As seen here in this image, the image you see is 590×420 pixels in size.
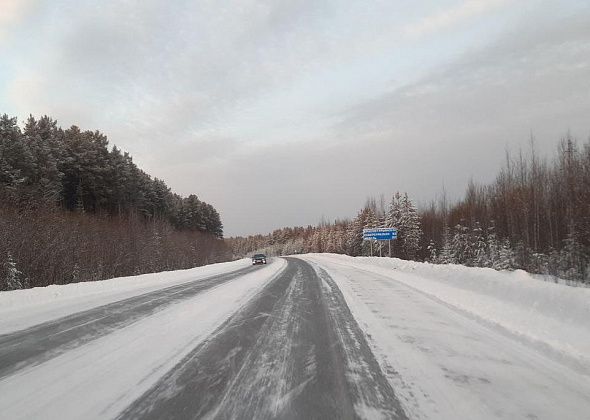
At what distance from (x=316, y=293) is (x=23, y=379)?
463 inches

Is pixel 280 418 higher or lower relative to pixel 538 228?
lower

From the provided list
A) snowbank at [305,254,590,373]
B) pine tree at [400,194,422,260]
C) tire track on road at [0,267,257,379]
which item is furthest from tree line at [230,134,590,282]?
tire track on road at [0,267,257,379]

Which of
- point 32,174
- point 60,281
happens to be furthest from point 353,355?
point 32,174

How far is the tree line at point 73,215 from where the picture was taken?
2034cm

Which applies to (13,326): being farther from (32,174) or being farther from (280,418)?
(32,174)

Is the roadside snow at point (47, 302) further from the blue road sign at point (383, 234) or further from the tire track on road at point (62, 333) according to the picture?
the blue road sign at point (383, 234)

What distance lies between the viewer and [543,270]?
1040 inches

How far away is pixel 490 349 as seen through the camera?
23.5ft

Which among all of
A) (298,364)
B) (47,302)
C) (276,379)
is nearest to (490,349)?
(298,364)

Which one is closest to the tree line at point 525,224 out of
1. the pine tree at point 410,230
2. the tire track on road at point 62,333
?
the pine tree at point 410,230

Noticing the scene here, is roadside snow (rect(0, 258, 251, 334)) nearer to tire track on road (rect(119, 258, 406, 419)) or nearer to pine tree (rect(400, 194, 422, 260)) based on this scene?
tire track on road (rect(119, 258, 406, 419))

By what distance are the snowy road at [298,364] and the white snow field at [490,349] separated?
0.03 metres

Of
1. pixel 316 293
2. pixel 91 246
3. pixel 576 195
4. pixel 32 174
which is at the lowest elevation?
pixel 316 293

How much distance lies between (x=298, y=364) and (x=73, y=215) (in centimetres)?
2942
